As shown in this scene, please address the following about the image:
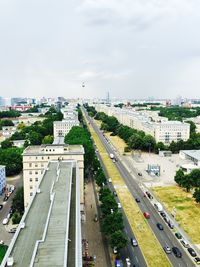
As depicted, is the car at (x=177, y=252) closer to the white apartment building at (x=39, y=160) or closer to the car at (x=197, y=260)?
the car at (x=197, y=260)

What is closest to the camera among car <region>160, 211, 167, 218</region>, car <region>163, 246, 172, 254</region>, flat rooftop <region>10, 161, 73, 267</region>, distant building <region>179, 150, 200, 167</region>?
flat rooftop <region>10, 161, 73, 267</region>

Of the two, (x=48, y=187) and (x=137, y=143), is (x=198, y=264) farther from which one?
(x=137, y=143)

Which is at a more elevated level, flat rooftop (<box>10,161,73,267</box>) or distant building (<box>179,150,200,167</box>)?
flat rooftop (<box>10,161,73,267</box>)

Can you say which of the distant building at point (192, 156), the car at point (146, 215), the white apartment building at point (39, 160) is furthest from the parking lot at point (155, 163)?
the white apartment building at point (39, 160)

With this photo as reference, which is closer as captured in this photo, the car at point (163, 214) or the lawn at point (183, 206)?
the lawn at point (183, 206)

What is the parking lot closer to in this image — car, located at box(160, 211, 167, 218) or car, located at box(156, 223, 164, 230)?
car, located at box(160, 211, 167, 218)

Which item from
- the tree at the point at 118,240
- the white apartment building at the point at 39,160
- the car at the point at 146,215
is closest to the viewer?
the tree at the point at 118,240

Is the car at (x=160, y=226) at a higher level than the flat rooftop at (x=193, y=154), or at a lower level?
lower

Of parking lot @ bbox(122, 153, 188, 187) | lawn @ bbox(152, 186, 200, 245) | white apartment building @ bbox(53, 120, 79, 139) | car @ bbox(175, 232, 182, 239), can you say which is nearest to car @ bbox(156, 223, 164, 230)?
car @ bbox(175, 232, 182, 239)
